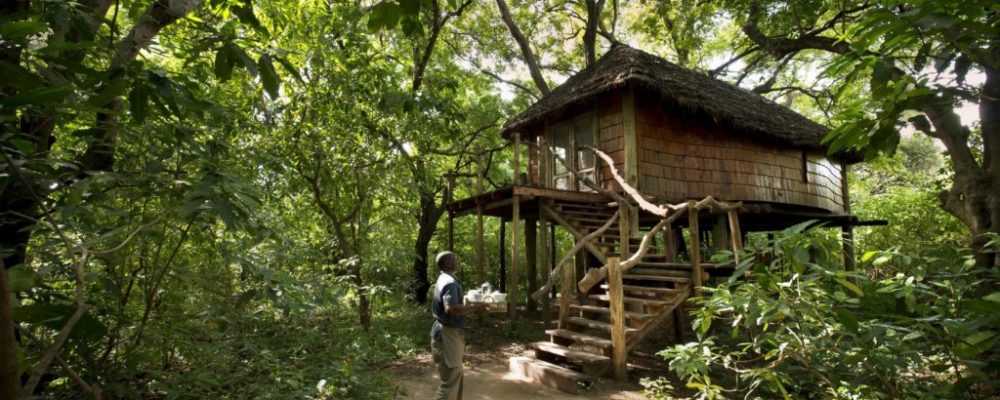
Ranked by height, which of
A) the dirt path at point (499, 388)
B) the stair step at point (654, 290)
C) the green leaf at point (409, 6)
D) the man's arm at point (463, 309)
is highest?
the green leaf at point (409, 6)

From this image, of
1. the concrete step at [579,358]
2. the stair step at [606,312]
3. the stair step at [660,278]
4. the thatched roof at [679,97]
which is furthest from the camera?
the thatched roof at [679,97]

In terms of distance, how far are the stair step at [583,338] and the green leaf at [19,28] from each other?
6077 mm

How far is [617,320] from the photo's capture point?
20.2ft

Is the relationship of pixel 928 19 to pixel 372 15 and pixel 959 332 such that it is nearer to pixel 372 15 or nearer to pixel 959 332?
pixel 959 332

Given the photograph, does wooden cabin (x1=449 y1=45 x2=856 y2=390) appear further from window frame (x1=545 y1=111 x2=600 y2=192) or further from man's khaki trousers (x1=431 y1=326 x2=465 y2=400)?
man's khaki trousers (x1=431 y1=326 x2=465 y2=400)

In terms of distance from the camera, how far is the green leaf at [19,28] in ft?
3.75

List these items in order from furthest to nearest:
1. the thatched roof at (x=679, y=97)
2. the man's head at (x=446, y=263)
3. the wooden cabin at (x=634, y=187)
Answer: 1. the thatched roof at (x=679, y=97)
2. the wooden cabin at (x=634, y=187)
3. the man's head at (x=446, y=263)

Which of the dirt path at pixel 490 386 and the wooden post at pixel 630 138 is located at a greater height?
the wooden post at pixel 630 138

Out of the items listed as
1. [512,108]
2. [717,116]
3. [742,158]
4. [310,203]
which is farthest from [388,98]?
[512,108]

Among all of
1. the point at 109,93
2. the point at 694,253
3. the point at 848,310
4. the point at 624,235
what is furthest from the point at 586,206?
the point at 109,93

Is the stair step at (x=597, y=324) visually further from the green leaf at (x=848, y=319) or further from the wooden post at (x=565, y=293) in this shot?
the green leaf at (x=848, y=319)

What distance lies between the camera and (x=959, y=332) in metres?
1.96

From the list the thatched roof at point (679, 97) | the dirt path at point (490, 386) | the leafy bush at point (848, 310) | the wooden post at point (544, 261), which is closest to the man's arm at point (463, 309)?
the dirt path at point (490, 386)

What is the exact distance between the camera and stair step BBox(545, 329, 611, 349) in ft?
20.9
